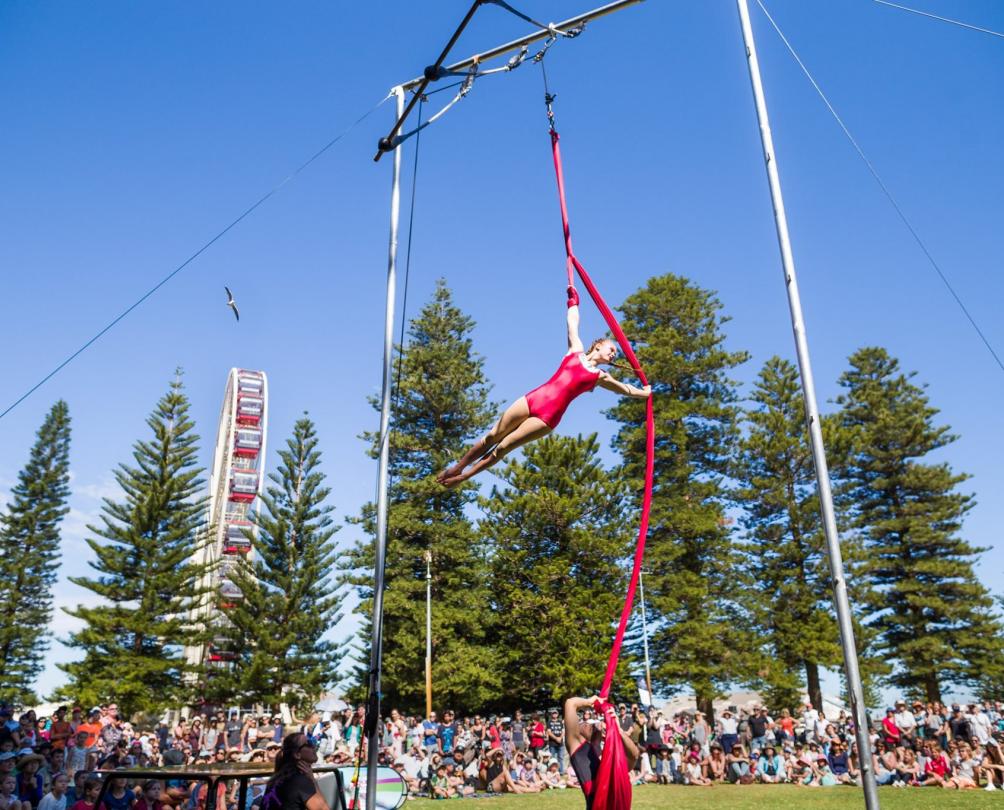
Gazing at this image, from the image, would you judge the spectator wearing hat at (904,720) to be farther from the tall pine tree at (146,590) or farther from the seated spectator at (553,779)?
the tall pine tree at (146,590)

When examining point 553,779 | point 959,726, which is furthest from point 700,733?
point 959,726

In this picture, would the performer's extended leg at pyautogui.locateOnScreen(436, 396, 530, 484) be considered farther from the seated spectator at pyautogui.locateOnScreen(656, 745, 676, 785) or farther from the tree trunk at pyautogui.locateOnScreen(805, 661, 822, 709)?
the tree trunk at pyautogui.locateOnScreen(805, 661, 822, 709)

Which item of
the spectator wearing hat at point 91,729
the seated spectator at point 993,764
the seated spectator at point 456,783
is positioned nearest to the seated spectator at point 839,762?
the seated spectator at point 993,764

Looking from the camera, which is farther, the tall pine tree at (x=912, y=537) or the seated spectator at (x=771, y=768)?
the tall pine tree at (x=912, y=537)

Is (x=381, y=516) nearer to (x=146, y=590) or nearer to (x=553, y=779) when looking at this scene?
(x=553, y=779)

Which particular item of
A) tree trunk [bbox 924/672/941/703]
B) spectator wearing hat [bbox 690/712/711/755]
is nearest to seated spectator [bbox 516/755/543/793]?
spectator wearing hat [bbox 690/712/711/755]

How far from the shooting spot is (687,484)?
29.7 meters

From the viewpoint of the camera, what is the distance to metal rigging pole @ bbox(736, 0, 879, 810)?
438 cm

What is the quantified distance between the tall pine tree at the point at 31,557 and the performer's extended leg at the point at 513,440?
31688 millimetres

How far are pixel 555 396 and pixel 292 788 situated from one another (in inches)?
117

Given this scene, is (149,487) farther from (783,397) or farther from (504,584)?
(783,397)

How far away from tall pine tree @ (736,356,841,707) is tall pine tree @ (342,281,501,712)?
31.9 feet

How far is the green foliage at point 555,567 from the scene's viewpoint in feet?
87.9

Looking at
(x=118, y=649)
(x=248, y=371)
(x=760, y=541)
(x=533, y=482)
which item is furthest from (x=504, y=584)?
(x=248, y=371)
